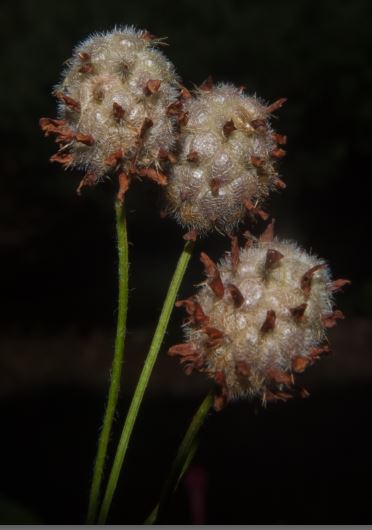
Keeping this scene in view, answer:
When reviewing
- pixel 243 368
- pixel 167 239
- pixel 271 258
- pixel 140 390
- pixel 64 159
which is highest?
pixel 167 239

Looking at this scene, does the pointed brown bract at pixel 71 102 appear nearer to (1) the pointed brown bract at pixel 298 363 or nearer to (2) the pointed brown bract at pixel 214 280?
(2) the pointed brown bract at pixel 214 280

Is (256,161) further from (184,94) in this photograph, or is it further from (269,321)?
(269,321)

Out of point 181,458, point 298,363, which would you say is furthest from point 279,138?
point 181,458

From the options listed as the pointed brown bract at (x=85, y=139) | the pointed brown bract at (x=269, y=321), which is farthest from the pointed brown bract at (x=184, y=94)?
the pointed brown bract at (x=269, y=321)

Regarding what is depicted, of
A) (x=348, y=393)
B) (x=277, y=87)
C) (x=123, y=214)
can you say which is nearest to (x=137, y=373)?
(x=348, y=393)

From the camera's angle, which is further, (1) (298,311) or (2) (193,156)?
(2) (193,156)

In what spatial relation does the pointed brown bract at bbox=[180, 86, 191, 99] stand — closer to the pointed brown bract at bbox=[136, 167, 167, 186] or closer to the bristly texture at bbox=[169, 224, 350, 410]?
the pointed brown bract at bbox=[136, 167, 167, 186]
